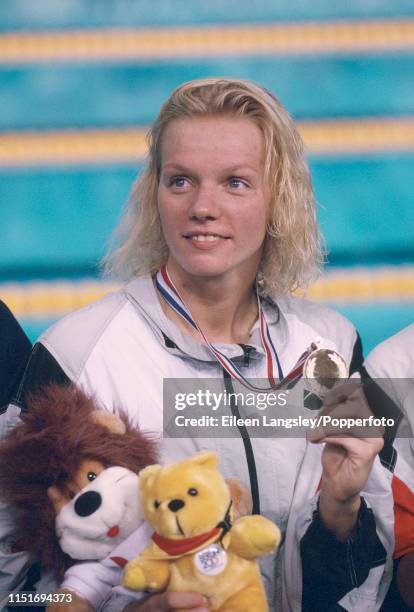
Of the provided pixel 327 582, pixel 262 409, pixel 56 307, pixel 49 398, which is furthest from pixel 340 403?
pixel 56 307

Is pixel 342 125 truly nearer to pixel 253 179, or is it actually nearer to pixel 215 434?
pixel 253 179

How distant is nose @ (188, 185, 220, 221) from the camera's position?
1224 mm

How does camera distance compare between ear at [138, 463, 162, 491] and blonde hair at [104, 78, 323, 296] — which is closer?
ear at [138, 463, 162, 491]

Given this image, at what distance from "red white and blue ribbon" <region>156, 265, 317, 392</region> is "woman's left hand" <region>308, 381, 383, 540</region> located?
0.32 ft

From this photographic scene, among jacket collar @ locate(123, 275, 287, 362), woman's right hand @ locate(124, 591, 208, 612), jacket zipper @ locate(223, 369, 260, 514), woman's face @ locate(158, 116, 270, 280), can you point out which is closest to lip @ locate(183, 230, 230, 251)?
woman's face @ locate(158, 116, 270, 280)

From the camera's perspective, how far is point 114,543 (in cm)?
110

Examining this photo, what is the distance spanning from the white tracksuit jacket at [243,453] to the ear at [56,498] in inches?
4.1

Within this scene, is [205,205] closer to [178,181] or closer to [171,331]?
[178,181]

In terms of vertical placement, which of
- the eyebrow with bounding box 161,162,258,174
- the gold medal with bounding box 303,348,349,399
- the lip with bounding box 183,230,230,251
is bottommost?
the gold medal with bounding box 303,348,349,399

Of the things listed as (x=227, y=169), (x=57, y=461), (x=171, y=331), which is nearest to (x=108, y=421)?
(x=57, y=461)

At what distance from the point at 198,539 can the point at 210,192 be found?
1.53ft

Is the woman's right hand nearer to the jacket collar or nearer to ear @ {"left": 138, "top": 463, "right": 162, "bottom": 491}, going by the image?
ear @ {"left": 138, "top": 463, "right": 162, "bottom": 491}

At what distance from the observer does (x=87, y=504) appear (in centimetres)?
108

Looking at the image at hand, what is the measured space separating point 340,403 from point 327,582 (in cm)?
25
